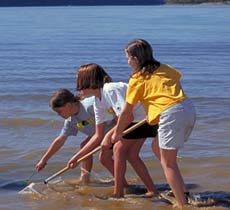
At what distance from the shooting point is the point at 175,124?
5836 millimetres

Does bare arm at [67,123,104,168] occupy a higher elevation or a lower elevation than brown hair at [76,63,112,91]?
lower

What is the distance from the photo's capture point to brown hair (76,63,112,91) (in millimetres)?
6262

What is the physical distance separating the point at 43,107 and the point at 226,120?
9.77 ft

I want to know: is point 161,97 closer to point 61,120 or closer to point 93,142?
point 93,142

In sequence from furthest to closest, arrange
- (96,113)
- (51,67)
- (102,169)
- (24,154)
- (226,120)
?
(51,67)
(226,120)
(24,154)
(102,169)
(96,113)

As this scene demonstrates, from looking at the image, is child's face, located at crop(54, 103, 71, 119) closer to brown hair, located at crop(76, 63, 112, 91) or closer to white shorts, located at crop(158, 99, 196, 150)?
brown hair, located at crop(76, 63, 112, 91)

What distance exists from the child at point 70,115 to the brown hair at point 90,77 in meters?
0.36

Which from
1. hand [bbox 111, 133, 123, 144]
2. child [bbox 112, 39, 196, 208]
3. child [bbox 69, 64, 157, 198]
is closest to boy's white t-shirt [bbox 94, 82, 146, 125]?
child [bbox 69, 64, 157, 198]

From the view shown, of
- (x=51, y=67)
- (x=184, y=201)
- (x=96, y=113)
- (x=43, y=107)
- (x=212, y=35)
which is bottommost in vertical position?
(x=212, y=35)

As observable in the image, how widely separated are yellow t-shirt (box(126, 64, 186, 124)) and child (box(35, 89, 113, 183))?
90 centimetres

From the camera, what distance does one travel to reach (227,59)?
2162cm

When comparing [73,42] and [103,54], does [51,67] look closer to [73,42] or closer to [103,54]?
[103,54]

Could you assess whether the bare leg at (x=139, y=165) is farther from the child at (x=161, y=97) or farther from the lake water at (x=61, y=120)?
the child at (x=161, y=97)

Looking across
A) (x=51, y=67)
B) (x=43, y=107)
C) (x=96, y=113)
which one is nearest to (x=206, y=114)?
(x=43, y=107)
